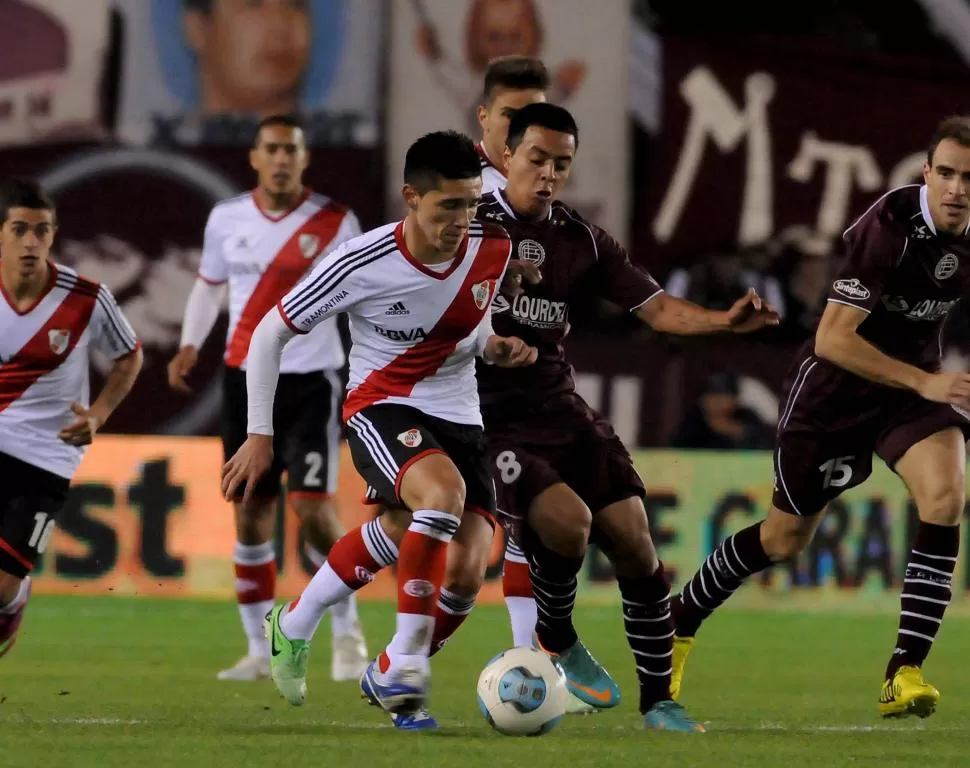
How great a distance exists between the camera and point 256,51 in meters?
16.2

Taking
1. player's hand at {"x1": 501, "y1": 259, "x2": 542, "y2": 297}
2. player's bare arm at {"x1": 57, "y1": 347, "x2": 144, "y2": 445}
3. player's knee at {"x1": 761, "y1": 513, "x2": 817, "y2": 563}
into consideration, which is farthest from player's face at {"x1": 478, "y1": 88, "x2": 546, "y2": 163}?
player's knee at {"x1": 761, "y1": 513, "x2": 817, "y2": 563}

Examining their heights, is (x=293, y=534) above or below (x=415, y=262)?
below

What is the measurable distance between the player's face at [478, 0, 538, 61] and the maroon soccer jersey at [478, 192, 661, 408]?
28.6ft

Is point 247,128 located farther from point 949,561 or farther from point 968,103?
point 949,561

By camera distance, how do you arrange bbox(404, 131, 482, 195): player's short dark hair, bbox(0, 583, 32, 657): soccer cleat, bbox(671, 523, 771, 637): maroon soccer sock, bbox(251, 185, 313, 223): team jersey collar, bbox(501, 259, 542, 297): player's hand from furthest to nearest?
bbox(251, 185, 313, 223): team jersey collar < bbox(671, 523, 771, 637): maroon soccer sock < bbox(0, 583, 32, 657): soccer cleat < bbox(501, 259, 542, 297): player's hand < bbox(404, 131, 482, 195): player's short dark hair

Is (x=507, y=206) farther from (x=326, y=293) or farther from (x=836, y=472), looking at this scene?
(x=836, y=472)

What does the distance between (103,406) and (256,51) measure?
861cm

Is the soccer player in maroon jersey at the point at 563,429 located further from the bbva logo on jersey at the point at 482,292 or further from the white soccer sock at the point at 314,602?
the white soccer sock at the point at 314,602

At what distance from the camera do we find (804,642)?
439 inches

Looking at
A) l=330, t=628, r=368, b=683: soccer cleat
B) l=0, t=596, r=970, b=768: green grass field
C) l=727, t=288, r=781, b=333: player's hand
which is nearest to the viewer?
l=0, t=596, r=970, b=768: green grass field

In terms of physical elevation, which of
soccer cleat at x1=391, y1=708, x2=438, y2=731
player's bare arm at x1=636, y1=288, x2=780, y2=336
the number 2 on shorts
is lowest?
soccer cleat at x1=391, y1=708, x2=438, y2=731

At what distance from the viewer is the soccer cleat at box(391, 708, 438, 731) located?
6.58m

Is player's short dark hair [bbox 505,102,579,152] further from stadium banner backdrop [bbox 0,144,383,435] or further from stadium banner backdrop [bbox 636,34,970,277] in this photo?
stadium banner backdrop [bbox 636,34,970,277]

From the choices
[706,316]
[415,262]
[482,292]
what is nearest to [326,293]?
[415,262]
